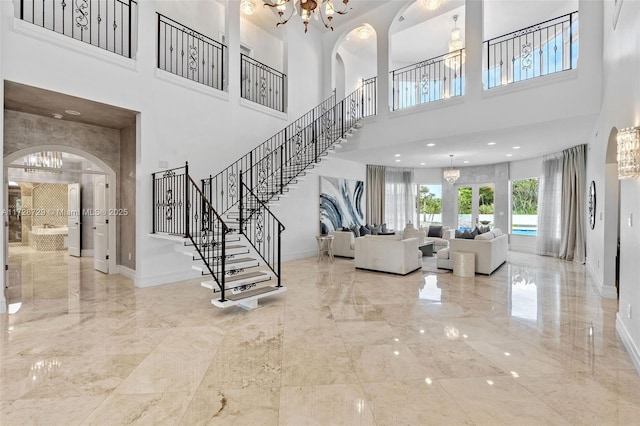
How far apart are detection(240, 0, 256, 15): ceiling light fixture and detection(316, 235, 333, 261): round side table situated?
6.04 meters

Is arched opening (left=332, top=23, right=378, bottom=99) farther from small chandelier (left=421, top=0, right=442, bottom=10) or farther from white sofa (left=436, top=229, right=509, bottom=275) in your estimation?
white sofa (left=436, top=229, right=509, bottom=275)

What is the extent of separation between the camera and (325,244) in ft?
29.0

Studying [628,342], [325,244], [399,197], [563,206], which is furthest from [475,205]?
[628,342]

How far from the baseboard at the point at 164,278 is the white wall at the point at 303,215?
2.53m

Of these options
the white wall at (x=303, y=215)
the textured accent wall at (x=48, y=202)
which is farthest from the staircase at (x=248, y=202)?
the textured accent wall at (x=48, y=202)

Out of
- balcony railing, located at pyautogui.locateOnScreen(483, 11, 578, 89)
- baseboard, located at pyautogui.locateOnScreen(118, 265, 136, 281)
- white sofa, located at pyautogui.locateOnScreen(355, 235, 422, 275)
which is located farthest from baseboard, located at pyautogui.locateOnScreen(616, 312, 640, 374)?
baseboard, located at pyautogui.locateOnScreen(118, 265, 136, 281)

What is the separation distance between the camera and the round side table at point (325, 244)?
8312mm

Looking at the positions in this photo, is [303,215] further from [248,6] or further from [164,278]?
[248,6]

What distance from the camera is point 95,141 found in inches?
245

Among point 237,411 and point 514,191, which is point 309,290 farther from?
point 514,191

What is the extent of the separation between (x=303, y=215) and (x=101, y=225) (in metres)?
4.70

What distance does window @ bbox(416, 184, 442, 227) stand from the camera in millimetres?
12578

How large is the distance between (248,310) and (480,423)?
9.91ft

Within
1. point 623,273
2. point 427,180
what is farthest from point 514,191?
point 623,273
